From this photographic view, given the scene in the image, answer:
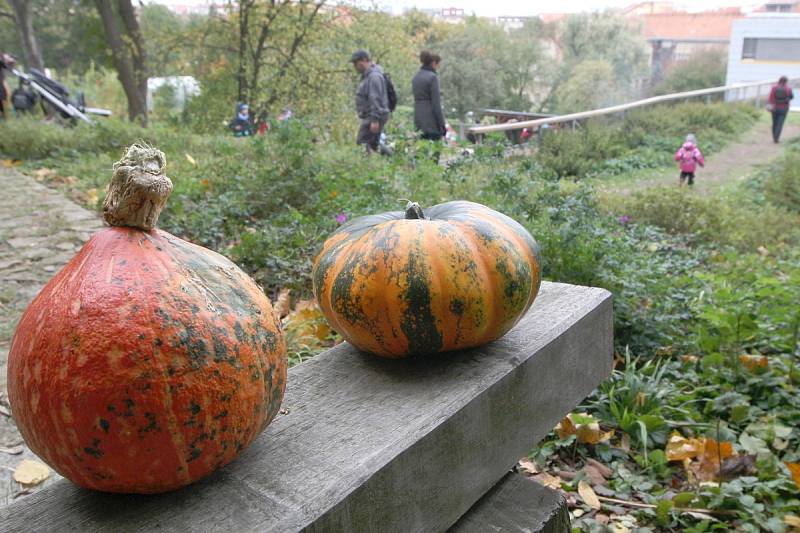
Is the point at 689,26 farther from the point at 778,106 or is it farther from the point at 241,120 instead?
the point at 241,120

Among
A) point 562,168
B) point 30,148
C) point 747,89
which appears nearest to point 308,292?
point 30,148

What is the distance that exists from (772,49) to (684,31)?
Answer: 95.4ft

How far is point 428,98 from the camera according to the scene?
9.37m

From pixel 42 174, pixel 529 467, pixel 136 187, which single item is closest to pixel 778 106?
pixel 42 174

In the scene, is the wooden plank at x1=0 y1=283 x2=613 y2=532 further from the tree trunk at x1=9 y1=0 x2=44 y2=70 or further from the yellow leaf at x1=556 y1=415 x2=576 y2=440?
the tree trunk at x1=9 y1=0 x2=44 y2=70

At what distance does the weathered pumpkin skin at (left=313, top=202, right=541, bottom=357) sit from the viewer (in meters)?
1.69

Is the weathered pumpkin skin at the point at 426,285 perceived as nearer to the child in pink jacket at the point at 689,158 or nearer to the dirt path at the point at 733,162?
the dirt path at the point at 733,162

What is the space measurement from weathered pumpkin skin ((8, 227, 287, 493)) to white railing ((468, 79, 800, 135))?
30.2ft

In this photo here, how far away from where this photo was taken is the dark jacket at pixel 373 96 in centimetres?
911

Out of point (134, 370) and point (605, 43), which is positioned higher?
point (605, 43)

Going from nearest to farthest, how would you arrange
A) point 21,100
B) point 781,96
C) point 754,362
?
point 754,362 < point 21,100 < point 781,96

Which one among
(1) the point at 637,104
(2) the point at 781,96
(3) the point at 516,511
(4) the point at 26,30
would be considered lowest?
(3) the point at 516,511

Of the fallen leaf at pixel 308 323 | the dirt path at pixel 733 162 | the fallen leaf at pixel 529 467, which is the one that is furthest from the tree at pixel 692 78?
the fallen leaf at pixel 529 467

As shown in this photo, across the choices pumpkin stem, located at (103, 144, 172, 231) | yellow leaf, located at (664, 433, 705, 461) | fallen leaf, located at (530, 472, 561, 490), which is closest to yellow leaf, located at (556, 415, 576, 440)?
fallen leaf, located at (530, 472, 561, 490)
